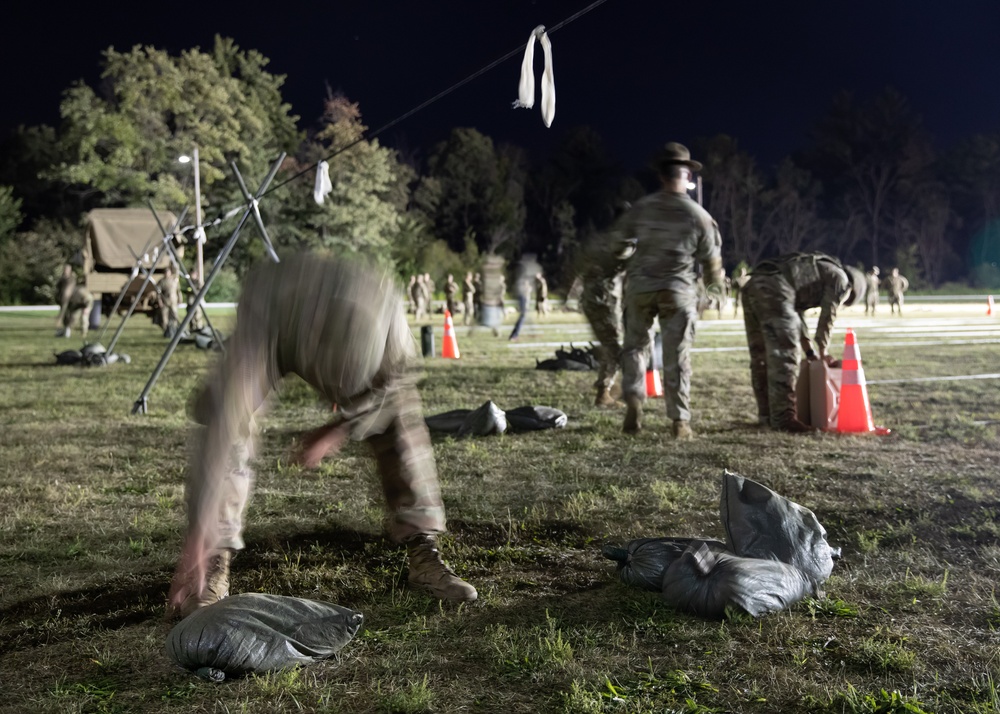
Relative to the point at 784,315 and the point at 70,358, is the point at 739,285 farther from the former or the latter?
the point at 70,358

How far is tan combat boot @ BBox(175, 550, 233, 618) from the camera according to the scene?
315cm

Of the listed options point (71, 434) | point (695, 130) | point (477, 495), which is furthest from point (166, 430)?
point (695, 130)

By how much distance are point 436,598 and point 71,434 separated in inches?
202

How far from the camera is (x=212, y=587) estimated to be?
3258mm

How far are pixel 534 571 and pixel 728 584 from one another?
0.95 metres

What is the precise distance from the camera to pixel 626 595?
3.49 meters

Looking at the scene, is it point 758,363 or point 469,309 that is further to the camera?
point 469,309

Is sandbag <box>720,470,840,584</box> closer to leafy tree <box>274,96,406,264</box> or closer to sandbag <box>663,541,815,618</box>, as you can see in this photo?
sandbag <box>663,541,815,618</box>

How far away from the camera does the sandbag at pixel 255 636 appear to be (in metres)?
2.72

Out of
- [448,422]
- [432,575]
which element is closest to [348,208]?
[448,422]

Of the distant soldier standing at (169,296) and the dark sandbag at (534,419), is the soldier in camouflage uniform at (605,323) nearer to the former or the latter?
the dark sandbag at (534,419)

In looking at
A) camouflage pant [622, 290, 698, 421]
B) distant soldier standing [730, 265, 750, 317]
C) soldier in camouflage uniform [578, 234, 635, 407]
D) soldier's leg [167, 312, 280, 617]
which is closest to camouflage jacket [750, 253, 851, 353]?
distant soldier standing [730, 265, 750, 317]

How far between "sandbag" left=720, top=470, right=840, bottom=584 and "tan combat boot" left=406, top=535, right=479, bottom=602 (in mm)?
1072

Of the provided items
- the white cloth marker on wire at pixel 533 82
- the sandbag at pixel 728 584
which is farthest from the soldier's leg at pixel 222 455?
the white cloth marker on wire at pixel 533 82
